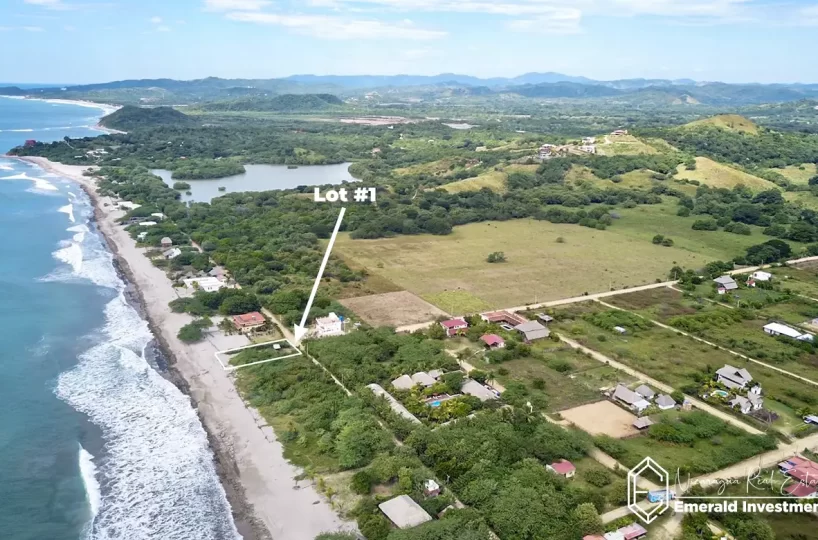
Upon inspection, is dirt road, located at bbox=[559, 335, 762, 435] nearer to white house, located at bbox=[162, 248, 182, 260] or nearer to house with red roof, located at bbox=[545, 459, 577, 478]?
house with red roof, located at bbox=[545, 459, 577, 478]

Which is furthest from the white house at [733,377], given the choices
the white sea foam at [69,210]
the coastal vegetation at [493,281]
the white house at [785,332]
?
the white sea foam at [69,210]

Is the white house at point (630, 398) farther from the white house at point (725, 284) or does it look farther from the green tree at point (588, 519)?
the white house at point (725, 284)

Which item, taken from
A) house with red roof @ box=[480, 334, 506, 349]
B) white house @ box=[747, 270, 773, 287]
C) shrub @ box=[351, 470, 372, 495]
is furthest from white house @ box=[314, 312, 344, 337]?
white house @ box=[747, 270, 773, 287]

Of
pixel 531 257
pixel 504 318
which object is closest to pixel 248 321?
pixel 504 318

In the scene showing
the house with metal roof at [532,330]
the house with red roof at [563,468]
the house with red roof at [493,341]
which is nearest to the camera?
the house with red roof at [563,468]

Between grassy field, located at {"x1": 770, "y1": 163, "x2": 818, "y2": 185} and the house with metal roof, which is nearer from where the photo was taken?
the house with metal roof

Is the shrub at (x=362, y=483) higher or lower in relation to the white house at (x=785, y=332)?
higher

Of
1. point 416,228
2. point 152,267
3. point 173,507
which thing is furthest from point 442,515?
point 416,228
